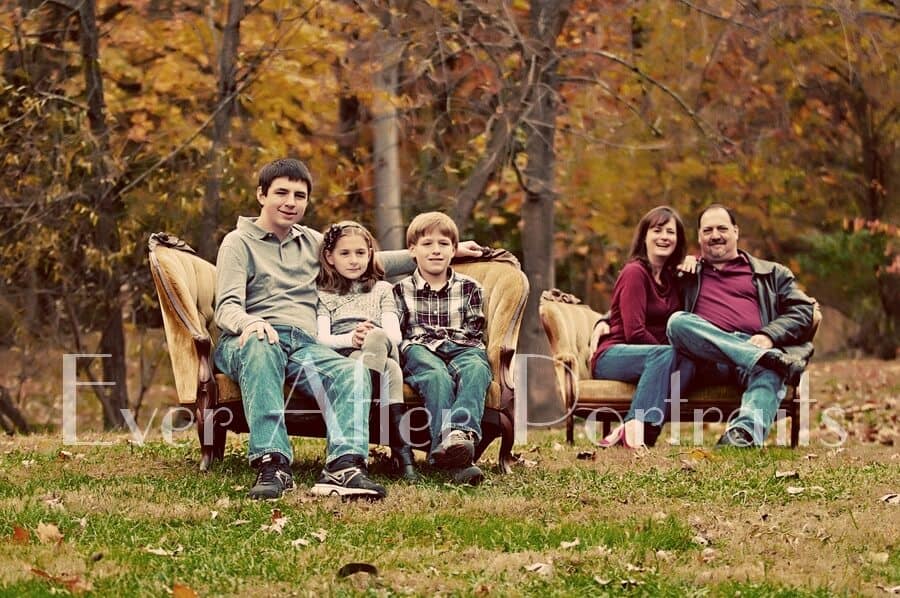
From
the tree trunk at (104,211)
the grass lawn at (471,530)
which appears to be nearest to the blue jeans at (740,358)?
the grass lawn at (471,530)

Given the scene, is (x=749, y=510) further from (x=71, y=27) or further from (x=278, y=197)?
(x=71, y=27)

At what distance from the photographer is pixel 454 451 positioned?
19.8 ft

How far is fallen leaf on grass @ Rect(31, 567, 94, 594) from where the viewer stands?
13.4 feet

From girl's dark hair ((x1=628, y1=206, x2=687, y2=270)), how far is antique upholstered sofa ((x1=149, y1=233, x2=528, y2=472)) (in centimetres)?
148

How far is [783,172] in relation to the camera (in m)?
17.9

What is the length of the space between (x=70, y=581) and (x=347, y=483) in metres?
1.73

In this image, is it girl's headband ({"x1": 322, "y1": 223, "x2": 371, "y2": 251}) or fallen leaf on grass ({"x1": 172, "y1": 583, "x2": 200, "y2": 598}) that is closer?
fallen leaf on grass ({"x1": 172, "y1": 583, "x2": 200, "y2": 598})

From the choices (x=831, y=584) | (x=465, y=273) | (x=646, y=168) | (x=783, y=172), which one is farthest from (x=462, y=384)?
(x=783, y=172)

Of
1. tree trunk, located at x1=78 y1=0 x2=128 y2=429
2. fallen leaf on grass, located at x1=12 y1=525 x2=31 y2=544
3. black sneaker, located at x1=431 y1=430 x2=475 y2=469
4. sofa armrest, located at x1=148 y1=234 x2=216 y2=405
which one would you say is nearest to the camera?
fallen leaf on grass, located at x1=12 y1=525 x2=31 y2=544

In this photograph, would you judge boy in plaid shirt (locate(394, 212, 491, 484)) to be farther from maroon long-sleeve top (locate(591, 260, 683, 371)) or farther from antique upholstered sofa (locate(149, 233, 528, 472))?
maroon long-sleeve top (locate(591, 260, 683, 371))

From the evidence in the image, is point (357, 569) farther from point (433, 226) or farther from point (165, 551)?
point (433, 226)

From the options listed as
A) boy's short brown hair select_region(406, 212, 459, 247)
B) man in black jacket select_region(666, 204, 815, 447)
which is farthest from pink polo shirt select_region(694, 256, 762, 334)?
boy's short brown hair select_region(406, 212, 459, 247)

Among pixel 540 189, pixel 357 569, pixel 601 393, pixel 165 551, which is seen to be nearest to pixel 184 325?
pixel 165 551

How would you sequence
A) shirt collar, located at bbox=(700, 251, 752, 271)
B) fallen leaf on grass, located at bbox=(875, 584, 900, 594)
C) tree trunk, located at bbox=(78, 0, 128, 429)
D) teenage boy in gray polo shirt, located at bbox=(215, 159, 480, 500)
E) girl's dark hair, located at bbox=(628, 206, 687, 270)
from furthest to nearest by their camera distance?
tree trunk, located at bbox=(78, 0, 128, 429)
shirt collar, located at bbox=(700, 251, 752, 271)
girl's dark hair, located at bbox=(628, 206, 687, 270)
teenage boy in gray polo shirt, located at bbox=(215, 159, 480, 500)
fallen leaf on grass, located at bbox=(875, 584, 900, 594)
